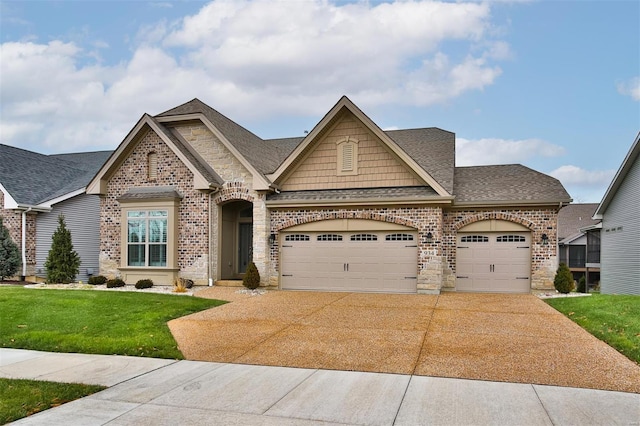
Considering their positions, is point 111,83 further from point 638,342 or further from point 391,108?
point 638,342

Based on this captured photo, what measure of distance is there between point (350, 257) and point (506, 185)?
21.1 feet

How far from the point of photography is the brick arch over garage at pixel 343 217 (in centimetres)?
1572

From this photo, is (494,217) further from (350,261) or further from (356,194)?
(350,261)

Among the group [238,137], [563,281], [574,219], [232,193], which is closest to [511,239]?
[563,281]

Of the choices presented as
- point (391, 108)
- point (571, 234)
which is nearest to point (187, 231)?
point (391, 108)

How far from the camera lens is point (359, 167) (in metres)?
16.9

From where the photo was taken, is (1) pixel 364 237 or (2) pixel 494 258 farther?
(2) pixel 494 258

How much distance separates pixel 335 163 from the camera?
1712cm

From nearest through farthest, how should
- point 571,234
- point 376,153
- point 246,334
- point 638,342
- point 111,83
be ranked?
point 638,342 → point 246,334 → point 376,153 → point 111,83 → point 571,234

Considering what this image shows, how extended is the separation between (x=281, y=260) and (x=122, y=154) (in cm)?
753

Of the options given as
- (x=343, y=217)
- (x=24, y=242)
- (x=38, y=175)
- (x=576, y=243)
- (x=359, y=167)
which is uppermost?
(x=38, y=175)

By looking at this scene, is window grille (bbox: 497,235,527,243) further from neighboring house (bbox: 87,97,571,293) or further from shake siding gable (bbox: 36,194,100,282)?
shake siding gable (bbox: 36,194,100,282)

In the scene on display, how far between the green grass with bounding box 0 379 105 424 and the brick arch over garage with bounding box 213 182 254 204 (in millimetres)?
11203

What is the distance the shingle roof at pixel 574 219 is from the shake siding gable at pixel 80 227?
33814 mm
